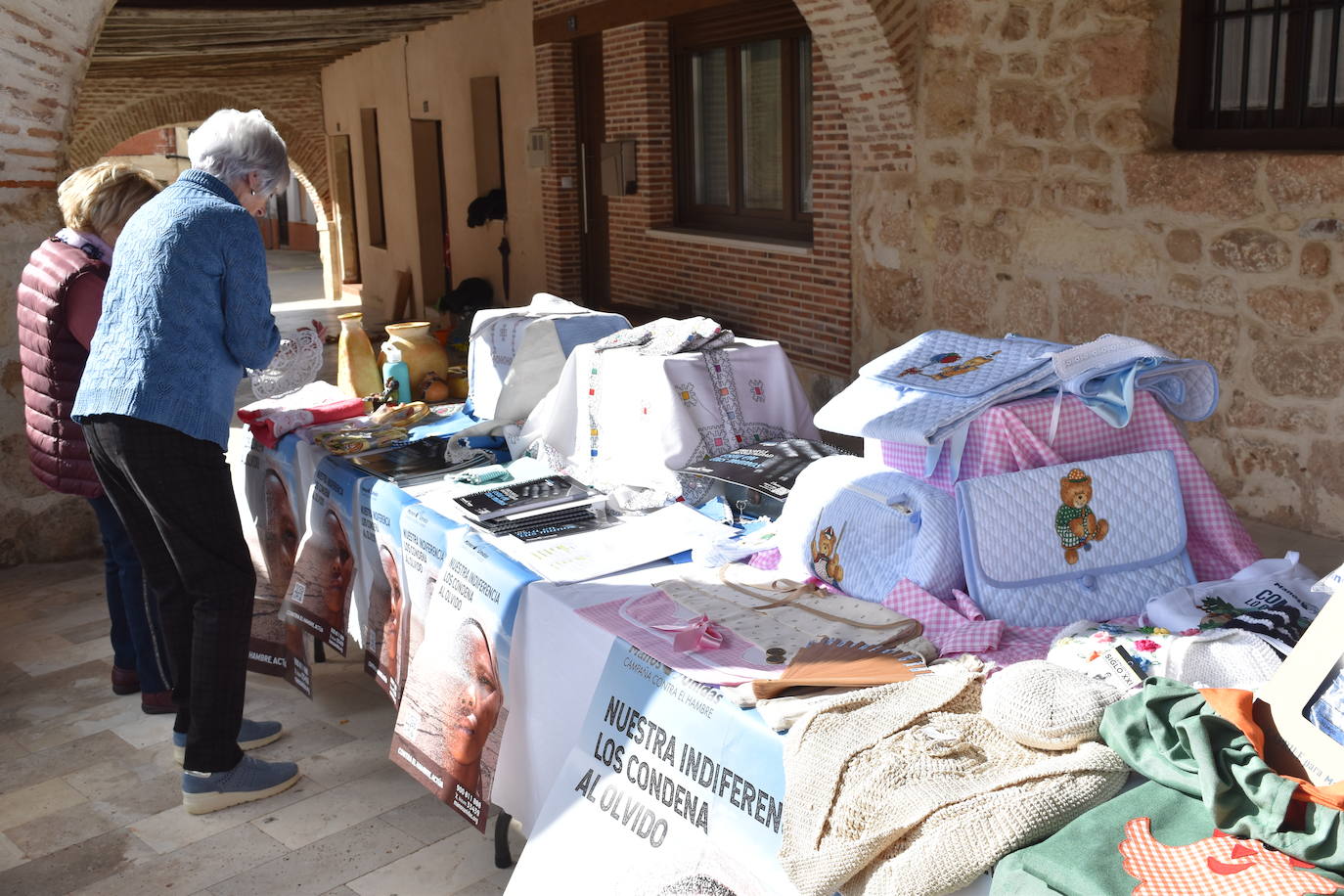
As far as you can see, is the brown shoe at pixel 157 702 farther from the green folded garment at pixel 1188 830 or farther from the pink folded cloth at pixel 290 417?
the green folded garment at pixel 1188 830

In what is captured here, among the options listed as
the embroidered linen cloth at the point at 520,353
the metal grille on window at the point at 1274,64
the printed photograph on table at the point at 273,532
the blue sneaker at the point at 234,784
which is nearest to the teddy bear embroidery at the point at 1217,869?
the blue sneaker at the point at 234,784

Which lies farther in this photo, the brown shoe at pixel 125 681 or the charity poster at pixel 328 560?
the brown shoe at pixel 125 681

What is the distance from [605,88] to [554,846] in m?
7.76

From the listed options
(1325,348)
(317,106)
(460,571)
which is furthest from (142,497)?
(317,106)

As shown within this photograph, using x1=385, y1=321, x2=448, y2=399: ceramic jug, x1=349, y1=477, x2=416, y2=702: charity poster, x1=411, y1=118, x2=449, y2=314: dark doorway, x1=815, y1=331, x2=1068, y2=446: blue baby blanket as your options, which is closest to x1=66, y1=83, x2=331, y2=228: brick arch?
x1=411, y1=118, x2=449, y2=314: dark doorway

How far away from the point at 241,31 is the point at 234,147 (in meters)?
9.76

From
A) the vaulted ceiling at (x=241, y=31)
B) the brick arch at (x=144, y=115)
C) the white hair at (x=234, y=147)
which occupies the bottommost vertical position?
the white hair at (x=234, y=147)

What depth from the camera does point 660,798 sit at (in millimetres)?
Result: 2127

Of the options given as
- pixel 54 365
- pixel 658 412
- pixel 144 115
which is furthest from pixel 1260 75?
pixel 144 115

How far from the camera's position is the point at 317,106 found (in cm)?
1678

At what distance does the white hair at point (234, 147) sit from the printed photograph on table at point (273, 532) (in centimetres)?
108

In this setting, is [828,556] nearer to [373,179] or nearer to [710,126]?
[710,126]

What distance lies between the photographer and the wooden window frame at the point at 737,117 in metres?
7.70

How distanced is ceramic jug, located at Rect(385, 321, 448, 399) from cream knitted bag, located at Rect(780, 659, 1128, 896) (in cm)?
274
